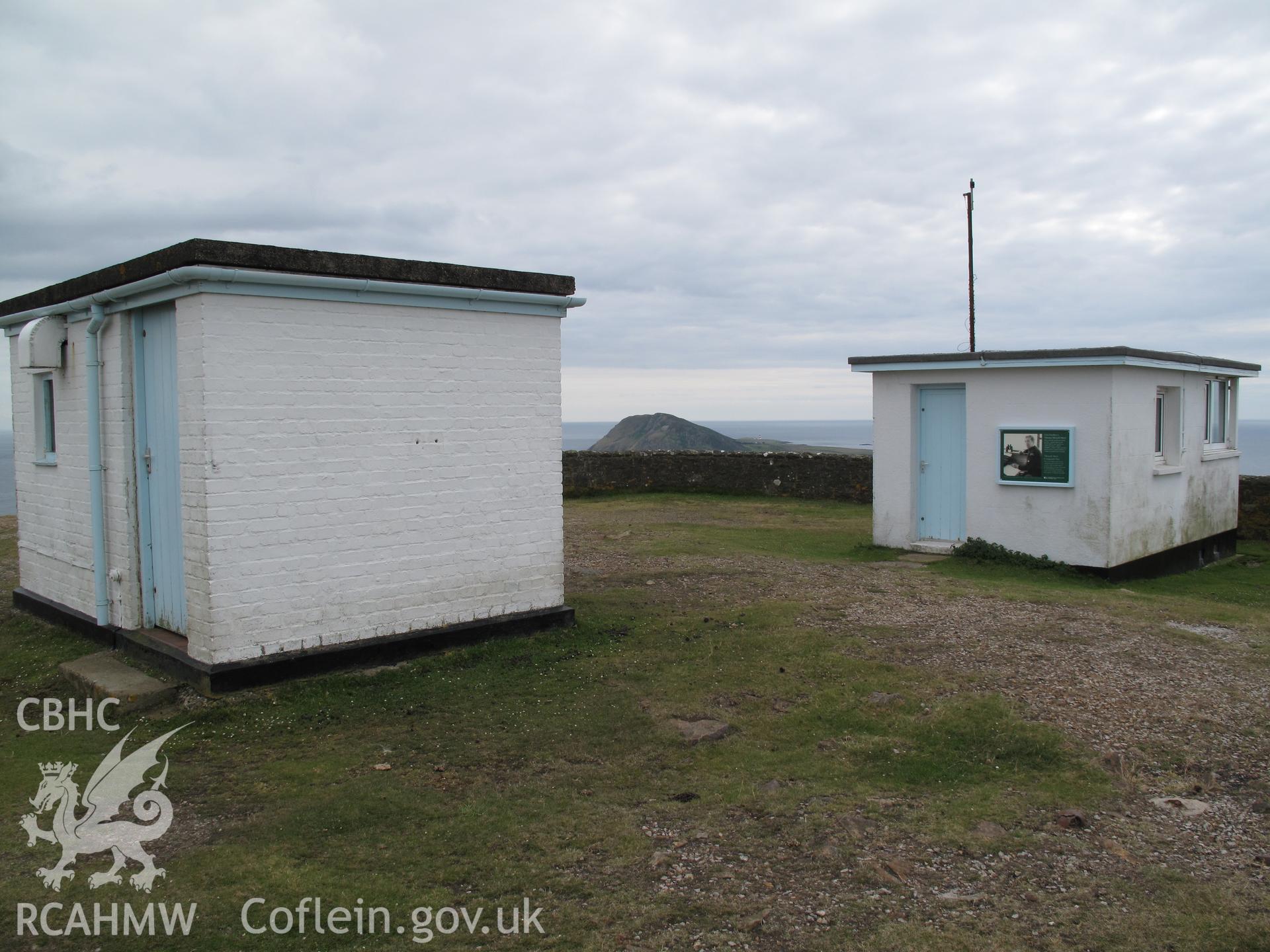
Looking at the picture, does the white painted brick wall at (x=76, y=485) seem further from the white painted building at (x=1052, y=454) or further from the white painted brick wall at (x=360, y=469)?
the white painted building at (x=1052, y=454)

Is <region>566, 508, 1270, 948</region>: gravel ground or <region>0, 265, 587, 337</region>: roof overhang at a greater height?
<region>0, 265, 587, 337</region>: roof overhang

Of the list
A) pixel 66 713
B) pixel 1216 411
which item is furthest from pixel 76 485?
pixel 1216 411

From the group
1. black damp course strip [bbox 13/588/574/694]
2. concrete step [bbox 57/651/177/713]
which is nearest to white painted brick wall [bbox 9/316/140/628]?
black damp course strip [bbox 13/588/574/694]

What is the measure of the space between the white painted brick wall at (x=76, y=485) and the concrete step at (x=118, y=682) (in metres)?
0.50

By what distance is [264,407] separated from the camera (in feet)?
22.8

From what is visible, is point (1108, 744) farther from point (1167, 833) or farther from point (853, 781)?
point (853, 781)

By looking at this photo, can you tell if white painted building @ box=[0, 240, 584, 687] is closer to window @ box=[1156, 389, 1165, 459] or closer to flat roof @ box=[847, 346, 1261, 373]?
flat roof @ box=[847, 346, 1261, 373]

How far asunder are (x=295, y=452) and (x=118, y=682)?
2173 millimetres

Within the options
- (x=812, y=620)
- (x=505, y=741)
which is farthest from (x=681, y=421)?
(x=505, y=741)

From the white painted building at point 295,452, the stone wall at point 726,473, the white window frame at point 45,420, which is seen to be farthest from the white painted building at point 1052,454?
the white window frame at point 45,420

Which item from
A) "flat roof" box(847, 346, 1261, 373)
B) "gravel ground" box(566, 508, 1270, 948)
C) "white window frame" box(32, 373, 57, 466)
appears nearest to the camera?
"gravel ground" box(566, 508, 1270, 948)

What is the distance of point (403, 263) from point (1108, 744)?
6.16 meters

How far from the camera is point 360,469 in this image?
294 inches

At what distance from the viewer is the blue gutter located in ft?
26.3
